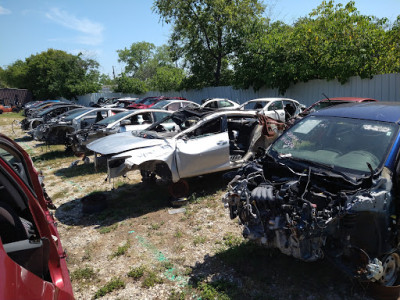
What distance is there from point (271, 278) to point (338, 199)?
131 cm

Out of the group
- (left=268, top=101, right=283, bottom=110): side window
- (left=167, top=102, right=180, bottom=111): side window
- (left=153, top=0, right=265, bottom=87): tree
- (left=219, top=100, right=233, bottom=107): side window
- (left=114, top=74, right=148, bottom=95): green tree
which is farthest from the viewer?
(left=114, top=74, right=148, bottom=95): green tree

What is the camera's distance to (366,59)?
12.8 m

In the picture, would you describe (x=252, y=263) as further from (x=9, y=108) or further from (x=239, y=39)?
(x=9, y=108)

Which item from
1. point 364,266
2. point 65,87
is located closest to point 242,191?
point 364,266

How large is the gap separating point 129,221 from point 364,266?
151 inches

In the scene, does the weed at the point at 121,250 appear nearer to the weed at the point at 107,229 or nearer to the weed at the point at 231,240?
the weed at the point at 107,229

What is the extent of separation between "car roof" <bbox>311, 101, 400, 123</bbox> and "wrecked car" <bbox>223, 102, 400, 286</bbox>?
1 centimetres

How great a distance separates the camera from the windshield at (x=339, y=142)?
3412 millimetres

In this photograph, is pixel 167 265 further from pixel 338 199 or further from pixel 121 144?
pixel 121 144

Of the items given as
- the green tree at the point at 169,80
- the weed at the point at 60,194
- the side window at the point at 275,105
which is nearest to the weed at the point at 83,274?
the weed at the point at 60,194

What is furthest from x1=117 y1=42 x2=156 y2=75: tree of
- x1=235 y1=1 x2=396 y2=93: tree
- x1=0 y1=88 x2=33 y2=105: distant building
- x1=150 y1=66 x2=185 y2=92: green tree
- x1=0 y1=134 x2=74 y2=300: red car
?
x1=0 y1=134 x2=74 y2=300: red car

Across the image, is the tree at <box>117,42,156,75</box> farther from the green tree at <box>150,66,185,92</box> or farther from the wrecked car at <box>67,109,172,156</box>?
the wrecked car at <box>67,109,172,156</box>

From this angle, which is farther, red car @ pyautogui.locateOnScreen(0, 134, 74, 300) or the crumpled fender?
the crumpled fender

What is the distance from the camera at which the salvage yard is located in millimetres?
3496
